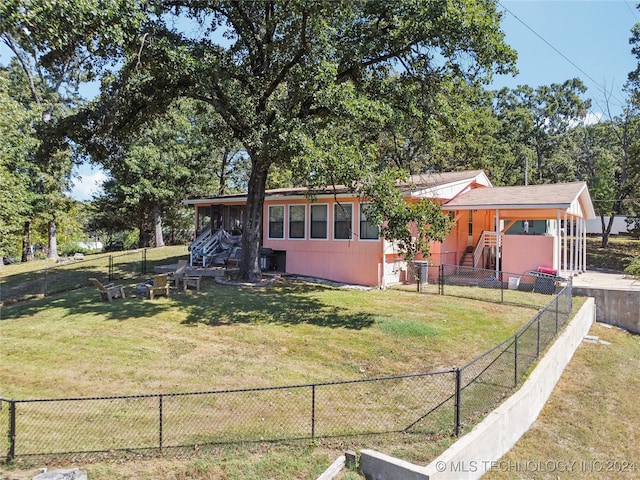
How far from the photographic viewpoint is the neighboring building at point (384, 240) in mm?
15281

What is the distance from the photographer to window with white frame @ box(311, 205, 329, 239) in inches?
649

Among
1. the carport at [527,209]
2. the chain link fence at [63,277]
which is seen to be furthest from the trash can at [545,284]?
the chain link fence at [63,277]

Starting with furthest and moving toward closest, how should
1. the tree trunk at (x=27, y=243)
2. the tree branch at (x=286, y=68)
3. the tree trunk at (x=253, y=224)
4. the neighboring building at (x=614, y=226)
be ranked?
the neighboring building at (x=614, y=226) < the tree trunk at (x=27, y=243) < the tree trunk at (x=253, y=224) < the tree branch at (x=286, y=68)

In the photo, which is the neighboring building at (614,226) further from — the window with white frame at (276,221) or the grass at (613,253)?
the window with white frame at (276,221)

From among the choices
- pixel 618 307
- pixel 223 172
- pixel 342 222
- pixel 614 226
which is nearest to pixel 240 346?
pixel 342 222

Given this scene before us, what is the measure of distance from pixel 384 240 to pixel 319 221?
3.01 metres

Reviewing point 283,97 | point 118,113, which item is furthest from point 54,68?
point 283,97

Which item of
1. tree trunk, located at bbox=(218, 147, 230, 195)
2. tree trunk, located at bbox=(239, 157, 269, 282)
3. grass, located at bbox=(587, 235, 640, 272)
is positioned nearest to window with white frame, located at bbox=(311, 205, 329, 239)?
tree trunk, located at bbox=(239, 157, 269, 282)

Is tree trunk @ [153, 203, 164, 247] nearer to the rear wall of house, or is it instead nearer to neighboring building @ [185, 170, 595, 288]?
neighboring building @ [185, 170, 595, 288]

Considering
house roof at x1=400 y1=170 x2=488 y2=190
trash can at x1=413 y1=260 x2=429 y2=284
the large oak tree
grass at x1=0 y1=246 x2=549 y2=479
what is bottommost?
grass at x1=0 y1=246 x2=549 y2=479

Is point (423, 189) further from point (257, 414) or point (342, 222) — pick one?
point (257, 414)

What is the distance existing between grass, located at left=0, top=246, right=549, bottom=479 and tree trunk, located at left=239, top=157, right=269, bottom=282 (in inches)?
51.5

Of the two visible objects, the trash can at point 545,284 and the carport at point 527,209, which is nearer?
the trash can at point 545,284

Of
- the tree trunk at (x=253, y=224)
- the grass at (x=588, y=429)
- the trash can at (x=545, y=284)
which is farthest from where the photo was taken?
the tree trunk at (x=253, y=224)
